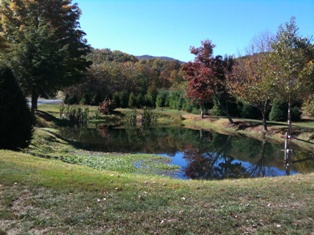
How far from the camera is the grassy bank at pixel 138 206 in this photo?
503 centimetres

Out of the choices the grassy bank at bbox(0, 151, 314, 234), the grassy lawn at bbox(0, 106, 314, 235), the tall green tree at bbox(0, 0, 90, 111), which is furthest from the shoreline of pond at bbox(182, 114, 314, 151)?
the grassy bank at bbox(0, 151, 314, 234)

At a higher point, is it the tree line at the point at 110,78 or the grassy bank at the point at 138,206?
the tree line at the point at 110,78

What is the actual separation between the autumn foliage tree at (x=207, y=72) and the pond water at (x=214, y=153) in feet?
23.7

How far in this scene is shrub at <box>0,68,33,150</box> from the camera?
36.7 feet

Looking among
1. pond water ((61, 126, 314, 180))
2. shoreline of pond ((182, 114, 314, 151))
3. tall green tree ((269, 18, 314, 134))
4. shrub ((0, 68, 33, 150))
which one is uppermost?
tall green tree ((269, 18, 314, 134))

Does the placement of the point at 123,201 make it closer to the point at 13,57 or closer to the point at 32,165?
the point at 32,165

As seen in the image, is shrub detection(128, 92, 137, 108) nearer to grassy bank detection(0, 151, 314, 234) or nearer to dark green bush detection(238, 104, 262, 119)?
dark green bush detection(238, 104, 262, 119)

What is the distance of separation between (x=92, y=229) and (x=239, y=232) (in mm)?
2224

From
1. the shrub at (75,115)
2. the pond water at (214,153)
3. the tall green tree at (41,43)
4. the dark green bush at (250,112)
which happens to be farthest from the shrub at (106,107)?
the dark green bush at (250,112)

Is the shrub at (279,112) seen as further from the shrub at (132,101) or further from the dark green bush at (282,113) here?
the shrub at (132,101)

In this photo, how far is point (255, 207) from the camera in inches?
234

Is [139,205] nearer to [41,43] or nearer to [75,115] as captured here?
[41,43]

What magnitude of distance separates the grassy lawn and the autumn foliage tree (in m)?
23.6

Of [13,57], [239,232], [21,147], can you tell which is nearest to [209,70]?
[13,57]
